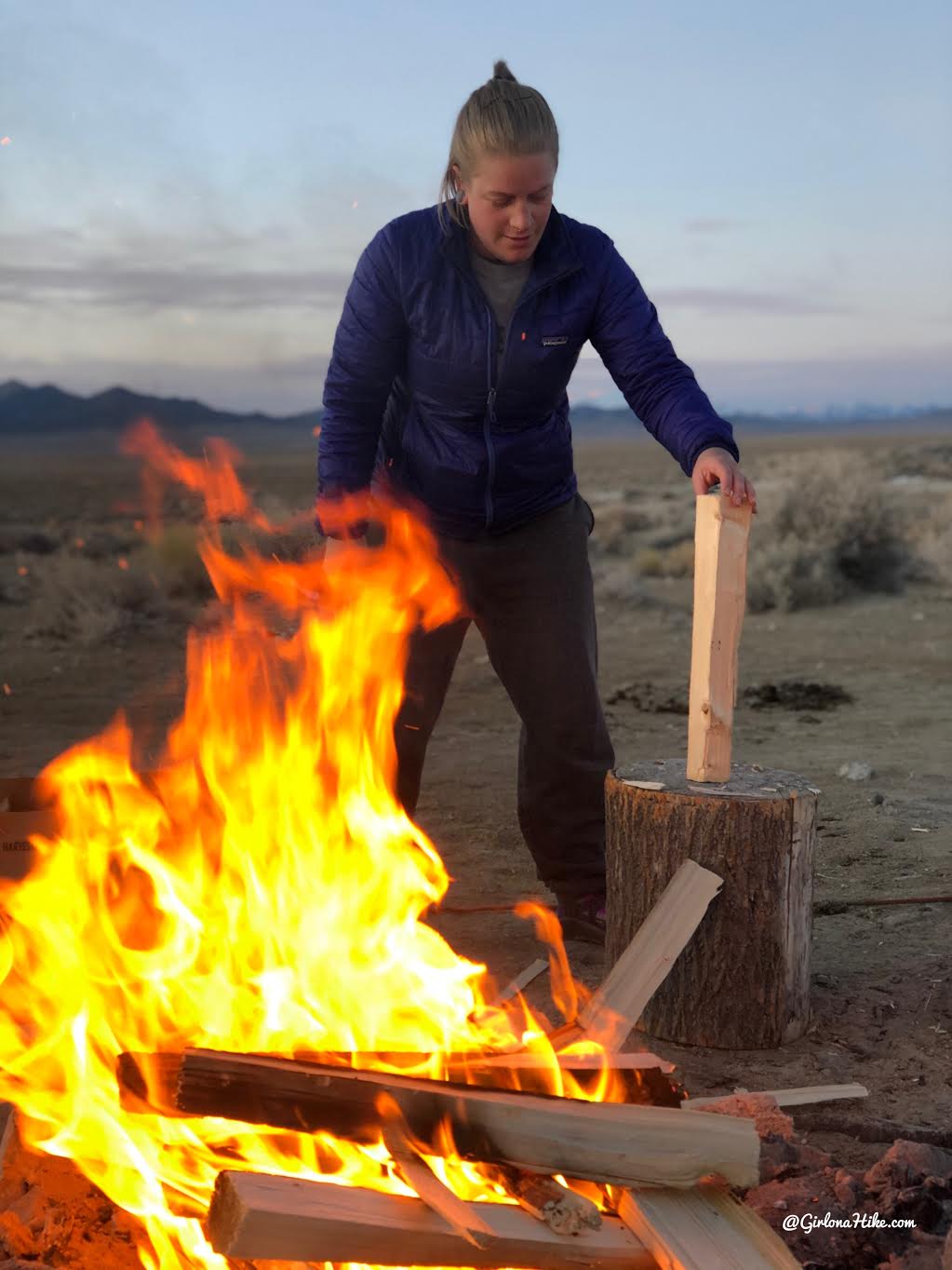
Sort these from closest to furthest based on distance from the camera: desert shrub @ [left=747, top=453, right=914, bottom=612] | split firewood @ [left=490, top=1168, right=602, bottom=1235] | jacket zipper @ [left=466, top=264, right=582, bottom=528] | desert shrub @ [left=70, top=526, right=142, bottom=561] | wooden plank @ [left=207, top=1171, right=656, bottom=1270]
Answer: wooden plank @ [left=207, top=1171, right=656, bottom=1270] < split firewood @ [left=490, top=1168, right=602, bottom=1235] < jacket zipper @ [left=466, top=264, right=582, bottom=528] < desert shrub @ [left=747, top=453, right=914, bottom=612] < desert shrub @ [left=70, top=526, right=142, bottom=561]

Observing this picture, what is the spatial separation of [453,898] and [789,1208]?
7.41 ft

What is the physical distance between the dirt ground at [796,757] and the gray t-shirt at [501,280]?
1.86m

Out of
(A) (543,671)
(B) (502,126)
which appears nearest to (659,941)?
(A) (543,671)

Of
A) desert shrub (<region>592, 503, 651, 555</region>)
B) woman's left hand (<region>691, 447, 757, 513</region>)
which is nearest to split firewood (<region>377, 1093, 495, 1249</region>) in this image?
woman's left hand (<region>691, 447, 757, 513</region>)

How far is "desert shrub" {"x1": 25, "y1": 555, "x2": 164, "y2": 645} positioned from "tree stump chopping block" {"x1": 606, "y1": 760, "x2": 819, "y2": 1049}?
335 inches

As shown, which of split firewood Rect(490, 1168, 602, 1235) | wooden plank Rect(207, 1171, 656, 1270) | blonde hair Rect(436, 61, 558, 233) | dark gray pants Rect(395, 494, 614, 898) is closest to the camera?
wooden plank Rect(207, 1171, 656, 1270)

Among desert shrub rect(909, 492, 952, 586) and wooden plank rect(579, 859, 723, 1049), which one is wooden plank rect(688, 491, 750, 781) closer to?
wooden plank rect(579, 859, 723, 1049)

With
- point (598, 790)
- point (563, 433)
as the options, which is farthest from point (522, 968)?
point (563, 433)

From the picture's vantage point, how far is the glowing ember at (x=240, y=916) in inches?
90.4

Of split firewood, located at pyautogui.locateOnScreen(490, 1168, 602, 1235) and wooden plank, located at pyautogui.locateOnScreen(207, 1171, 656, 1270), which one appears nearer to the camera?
wooden plank, located at pyautogui.locateOnScreen(207, 1171, 656, 1270)

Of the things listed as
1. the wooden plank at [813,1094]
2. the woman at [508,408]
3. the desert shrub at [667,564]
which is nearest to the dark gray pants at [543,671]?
the woman at [508,408]

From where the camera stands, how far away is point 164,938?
2.90m

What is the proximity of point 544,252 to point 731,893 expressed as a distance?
5.60 ft

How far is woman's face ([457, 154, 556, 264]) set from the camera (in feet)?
10.2
